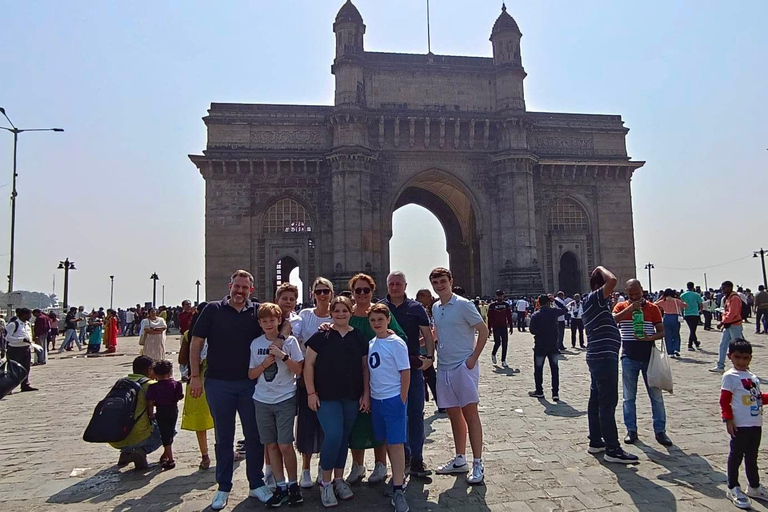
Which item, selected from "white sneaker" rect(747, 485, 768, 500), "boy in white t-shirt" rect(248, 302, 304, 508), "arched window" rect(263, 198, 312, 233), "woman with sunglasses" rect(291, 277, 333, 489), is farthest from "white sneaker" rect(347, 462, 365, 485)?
"arched window" rect(263, 198, 312, 233)

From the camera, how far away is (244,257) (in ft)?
94.9

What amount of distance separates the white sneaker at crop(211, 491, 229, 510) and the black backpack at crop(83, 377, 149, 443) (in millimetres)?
1566

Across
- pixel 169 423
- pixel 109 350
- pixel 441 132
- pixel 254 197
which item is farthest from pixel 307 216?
pixel 169 423

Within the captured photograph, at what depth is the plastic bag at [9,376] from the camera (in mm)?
4086

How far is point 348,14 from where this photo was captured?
3000 centimetres

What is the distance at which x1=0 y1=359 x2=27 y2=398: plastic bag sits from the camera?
13.4 feet

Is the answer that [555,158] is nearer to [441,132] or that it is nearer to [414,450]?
[441,132]

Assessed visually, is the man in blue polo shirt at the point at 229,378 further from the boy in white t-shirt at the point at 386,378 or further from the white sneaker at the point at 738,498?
the white sneaker at the point at 738,498

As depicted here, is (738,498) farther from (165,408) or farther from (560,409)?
(165,408)

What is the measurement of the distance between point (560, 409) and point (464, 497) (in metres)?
3.87

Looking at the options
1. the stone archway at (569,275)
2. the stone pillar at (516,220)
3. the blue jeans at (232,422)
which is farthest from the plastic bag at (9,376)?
the stone archway at (569,275)

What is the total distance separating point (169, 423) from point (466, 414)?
10.6 ft

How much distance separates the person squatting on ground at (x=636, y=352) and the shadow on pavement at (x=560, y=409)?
4.59 feet

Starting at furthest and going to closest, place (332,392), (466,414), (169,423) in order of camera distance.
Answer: (169,423) → (466,414) → (332,392)
